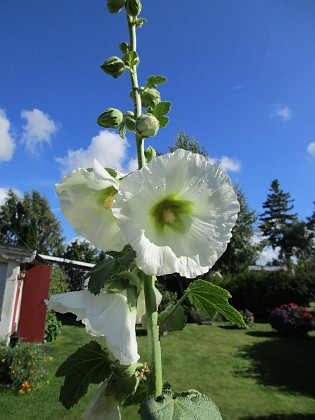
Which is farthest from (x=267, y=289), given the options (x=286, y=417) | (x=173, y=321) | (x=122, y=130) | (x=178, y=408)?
(x=178, y=408)

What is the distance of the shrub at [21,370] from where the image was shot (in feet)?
24.3

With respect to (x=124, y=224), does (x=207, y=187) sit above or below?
above

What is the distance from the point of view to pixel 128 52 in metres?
1.33

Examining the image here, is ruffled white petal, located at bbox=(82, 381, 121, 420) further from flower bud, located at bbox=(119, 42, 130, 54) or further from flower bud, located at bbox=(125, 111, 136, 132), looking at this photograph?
flower bud, located at bbox=(119, 42, 130, 54)

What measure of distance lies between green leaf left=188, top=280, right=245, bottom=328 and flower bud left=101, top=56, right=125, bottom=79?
30.4 inches

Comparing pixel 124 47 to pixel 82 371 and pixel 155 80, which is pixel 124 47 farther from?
pixel 82 371

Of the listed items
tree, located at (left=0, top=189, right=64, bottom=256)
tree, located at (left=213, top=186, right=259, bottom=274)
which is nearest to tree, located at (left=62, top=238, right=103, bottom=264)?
tree, located at (left=0, top=189, right=64, bottom=256)

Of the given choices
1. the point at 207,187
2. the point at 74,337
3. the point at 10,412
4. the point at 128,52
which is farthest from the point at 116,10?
the point at 74,337

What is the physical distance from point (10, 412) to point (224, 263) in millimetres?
17189

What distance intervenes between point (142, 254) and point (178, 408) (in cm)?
41

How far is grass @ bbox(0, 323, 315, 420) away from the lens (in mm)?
6828

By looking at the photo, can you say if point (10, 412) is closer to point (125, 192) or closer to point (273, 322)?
point (125, 192)

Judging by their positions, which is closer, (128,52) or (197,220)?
(197,220)

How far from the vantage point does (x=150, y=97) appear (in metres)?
1.23
